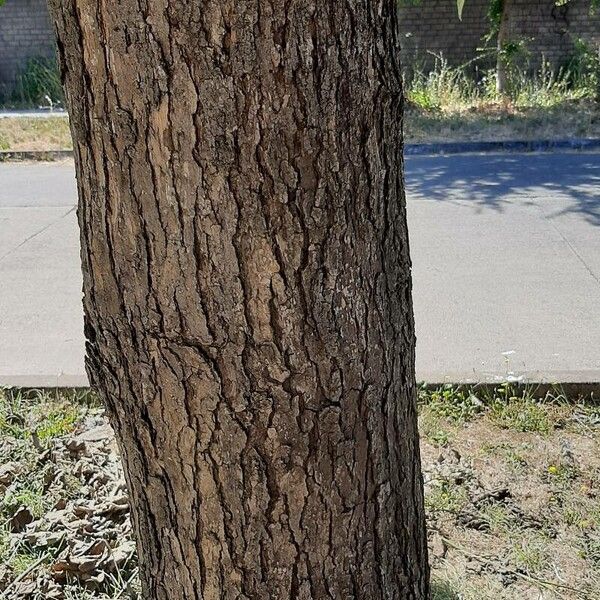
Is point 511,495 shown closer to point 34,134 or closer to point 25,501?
point 25,501

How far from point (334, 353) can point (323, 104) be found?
0.41 metres

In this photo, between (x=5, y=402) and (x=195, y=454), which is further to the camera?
(x=5, y=402)

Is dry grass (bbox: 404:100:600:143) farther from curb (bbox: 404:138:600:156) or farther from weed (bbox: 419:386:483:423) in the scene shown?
weed (bbox: 419:386:483:423)

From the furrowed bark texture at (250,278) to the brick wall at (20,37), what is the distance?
56.0 feet

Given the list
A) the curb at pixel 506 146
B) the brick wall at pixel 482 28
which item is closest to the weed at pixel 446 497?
the curb at pixel 506 146

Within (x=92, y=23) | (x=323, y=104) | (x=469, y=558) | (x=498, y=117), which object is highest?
(x=92, y=23)

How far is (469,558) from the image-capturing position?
243 centimetres

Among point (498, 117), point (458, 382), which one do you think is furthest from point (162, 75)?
point (498, 117)

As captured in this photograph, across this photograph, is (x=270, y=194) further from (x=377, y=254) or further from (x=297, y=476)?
(x=297, y=476)

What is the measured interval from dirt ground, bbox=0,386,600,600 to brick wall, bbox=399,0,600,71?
1309 cm

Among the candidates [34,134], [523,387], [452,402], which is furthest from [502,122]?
[452,402]

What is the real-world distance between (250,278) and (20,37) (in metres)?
17.9

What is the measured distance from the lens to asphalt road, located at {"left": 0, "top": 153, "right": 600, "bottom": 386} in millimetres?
3996

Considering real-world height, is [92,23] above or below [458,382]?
above
